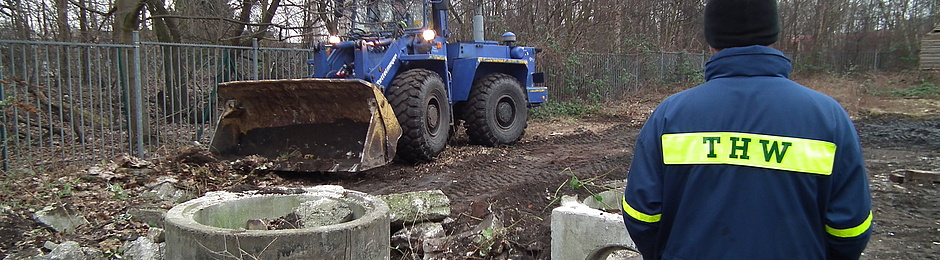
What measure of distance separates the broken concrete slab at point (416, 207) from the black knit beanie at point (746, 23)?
2928mm

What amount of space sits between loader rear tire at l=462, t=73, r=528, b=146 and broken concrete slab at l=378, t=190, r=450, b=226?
3.76 meters

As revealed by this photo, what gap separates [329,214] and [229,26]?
27.0 ft

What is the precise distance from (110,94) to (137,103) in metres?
0.32

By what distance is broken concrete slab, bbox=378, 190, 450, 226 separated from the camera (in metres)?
4.42

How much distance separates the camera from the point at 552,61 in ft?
48.9

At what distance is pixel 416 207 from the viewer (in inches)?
176

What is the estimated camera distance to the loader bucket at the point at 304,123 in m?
6.07

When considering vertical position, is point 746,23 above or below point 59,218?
above

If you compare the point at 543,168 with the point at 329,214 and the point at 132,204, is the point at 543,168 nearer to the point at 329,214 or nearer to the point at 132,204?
the point at 329,214

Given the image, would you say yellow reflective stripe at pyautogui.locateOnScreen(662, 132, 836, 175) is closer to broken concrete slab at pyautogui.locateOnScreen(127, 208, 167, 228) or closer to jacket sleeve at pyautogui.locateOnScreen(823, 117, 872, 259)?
jacket sleeve at pyautogui.locateOnScreen(823, 117, 872, 259)

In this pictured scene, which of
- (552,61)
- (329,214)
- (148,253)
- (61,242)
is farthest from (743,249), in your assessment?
(552,61)

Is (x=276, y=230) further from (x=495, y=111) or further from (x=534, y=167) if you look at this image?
(x=495, y=111)

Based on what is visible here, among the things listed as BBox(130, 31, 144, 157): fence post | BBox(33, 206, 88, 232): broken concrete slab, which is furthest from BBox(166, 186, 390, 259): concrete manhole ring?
BBox(130, 31, 144, 157): fence post

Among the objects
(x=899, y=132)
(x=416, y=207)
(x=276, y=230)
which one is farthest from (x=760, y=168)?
(x=899, y=132)
